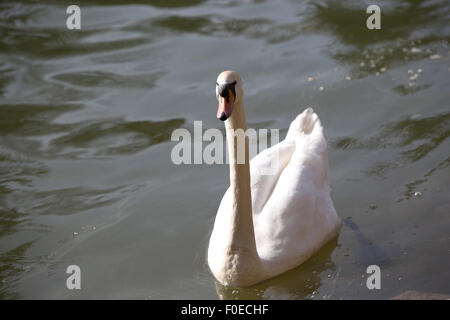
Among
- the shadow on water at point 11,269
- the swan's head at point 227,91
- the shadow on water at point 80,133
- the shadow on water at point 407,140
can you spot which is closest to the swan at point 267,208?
the swan's head at point 227,91

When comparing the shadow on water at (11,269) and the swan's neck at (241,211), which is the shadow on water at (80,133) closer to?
the shadow on water at (11,269)

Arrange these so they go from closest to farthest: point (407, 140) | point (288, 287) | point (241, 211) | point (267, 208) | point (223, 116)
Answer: point (223, 116)
point (241, 211)
point (288, 287)
point (267, 208)
point (407, 140)

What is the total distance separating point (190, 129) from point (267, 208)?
9.93 feet

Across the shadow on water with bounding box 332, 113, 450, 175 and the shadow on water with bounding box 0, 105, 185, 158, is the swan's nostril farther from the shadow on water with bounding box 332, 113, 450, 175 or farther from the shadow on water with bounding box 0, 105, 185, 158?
the shadow on water with bounding box 0, 105, 185, 158

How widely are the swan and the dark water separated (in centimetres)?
20

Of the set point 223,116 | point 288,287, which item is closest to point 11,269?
point 288,287

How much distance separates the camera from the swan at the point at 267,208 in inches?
203

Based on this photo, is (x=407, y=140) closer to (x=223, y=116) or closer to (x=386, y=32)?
(x=386, y=32)

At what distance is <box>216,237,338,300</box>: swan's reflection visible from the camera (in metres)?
5.39

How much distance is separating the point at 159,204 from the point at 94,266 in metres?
1.17

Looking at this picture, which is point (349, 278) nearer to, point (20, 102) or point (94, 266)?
point (94, 266)

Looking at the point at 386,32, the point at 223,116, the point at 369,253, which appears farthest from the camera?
the point at 386,32

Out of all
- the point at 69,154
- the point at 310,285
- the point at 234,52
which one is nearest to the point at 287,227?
the point at 310,285

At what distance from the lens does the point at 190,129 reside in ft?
27.8
